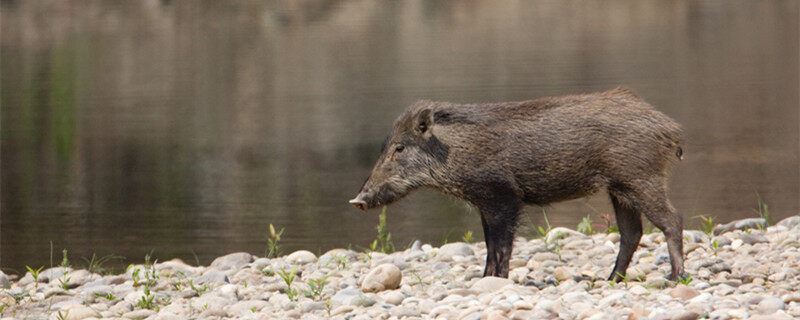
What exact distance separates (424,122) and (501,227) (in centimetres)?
70

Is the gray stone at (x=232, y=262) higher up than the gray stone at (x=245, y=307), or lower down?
lower down

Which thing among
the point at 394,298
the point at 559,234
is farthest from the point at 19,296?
the point at 559,234

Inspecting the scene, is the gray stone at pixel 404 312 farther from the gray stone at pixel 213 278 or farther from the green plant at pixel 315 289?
the gray stone at pixel 213 278

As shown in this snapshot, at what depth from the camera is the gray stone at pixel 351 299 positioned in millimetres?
7047

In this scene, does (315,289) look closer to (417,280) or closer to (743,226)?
(417,280)

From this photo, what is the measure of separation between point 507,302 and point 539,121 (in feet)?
4.43

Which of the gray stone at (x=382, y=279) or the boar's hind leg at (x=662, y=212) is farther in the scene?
the gray stone at (x=382, y=279)

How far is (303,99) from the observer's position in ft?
81.5

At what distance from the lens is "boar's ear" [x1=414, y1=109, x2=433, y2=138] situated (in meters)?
7.84

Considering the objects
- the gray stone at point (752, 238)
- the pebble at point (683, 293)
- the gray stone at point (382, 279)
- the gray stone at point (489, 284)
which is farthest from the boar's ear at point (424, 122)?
the gray stone at point (752, 238)

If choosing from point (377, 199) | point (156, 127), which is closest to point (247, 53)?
point (156, 127)

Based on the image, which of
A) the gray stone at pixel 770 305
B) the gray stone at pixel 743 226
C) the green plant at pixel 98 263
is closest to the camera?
the gray stone at pixel 770 305

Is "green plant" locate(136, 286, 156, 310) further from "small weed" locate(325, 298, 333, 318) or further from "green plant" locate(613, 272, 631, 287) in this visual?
"green plant" locate(613, 272, 631, 287)

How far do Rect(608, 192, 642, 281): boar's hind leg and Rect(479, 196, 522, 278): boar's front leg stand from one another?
20.7 inches
